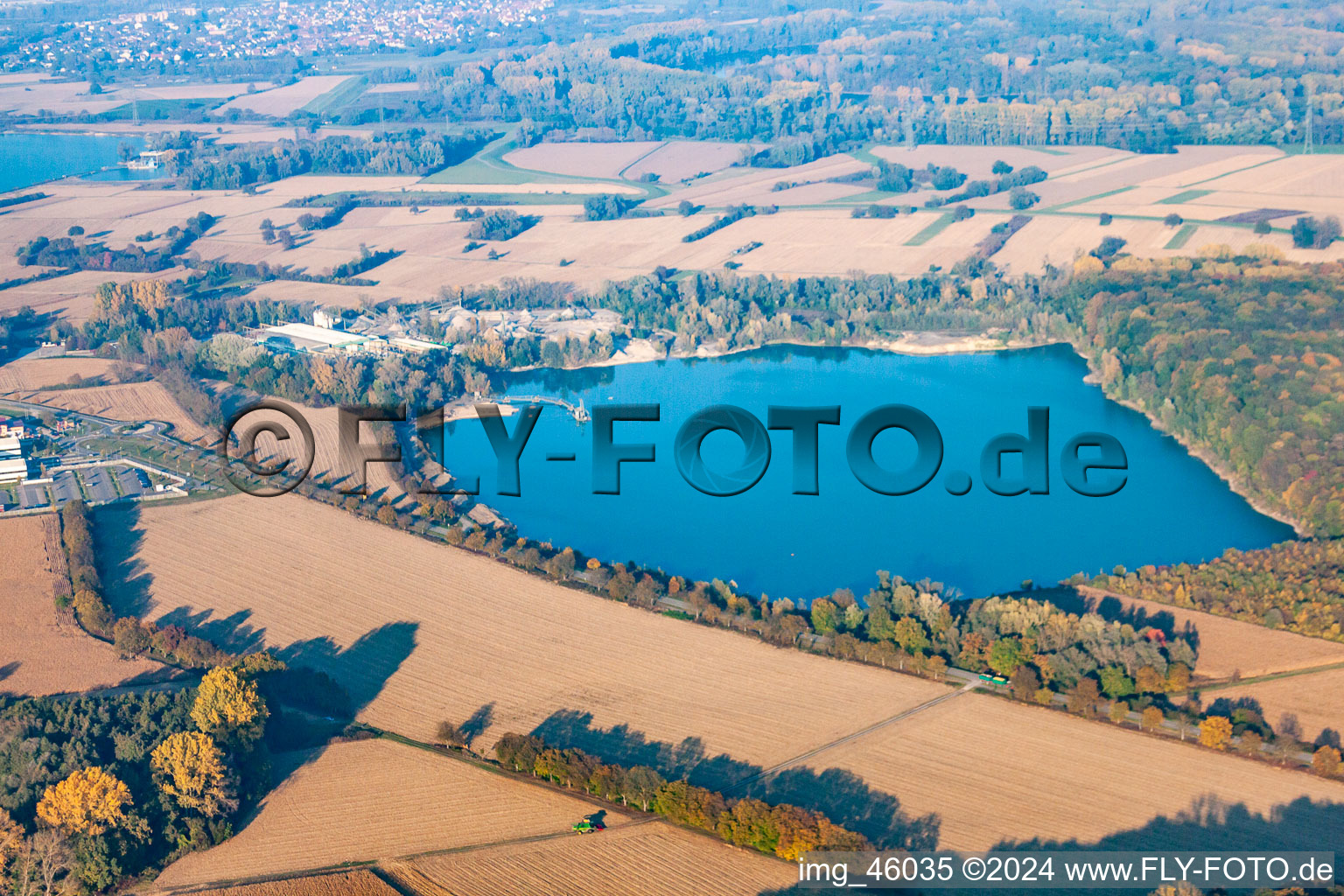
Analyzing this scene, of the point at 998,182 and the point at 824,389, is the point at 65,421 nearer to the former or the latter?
the point at 824,389

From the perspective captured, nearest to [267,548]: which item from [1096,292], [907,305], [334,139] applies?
[907,305]

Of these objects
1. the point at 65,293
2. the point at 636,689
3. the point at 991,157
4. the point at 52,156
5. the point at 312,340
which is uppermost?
the point at 52,156

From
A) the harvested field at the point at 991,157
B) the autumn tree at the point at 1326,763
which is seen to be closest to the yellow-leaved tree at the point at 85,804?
the autumn tree at the point at 1326,763

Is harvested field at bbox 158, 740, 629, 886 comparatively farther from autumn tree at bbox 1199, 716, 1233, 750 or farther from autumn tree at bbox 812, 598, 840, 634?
autumn tree at bbox 1199, 716, 1233, 750

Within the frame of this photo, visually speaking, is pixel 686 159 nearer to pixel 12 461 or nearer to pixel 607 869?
pixel 12 461

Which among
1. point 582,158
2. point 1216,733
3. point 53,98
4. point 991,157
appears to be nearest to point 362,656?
point 1216,733

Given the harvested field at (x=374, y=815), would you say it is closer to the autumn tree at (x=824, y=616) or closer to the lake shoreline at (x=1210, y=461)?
the autumn tree at (x=824, y=616)

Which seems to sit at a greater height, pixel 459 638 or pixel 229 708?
pixel 229 708
